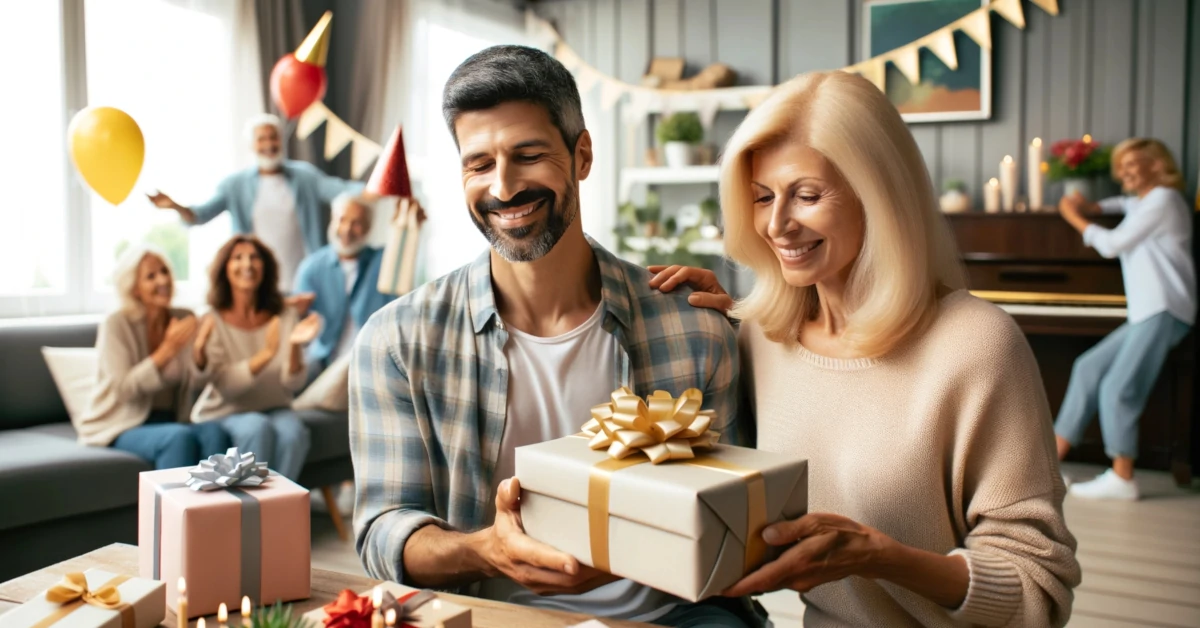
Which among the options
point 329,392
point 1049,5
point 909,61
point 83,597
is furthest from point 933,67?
point 83,597

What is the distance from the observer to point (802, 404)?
1.40 metres

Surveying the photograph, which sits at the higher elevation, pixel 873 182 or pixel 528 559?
pixel 873 182

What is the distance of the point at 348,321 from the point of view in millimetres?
4055

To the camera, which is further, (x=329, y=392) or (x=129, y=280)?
(x=329, y=392)

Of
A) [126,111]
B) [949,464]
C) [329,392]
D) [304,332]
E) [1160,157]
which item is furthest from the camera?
[1160,157]

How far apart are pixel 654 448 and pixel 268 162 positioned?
353cm

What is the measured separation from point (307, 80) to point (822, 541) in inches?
133

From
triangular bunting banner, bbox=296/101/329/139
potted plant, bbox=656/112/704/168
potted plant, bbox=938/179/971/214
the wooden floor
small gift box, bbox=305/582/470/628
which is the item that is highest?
potted plant, bbox=656/112/704/168

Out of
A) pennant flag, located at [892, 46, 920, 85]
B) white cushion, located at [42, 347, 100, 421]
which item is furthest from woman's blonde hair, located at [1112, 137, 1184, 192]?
white cushion, located at [42, 347, 100, 421]

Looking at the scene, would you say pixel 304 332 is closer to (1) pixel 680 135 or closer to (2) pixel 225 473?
(2) pixel 225 473

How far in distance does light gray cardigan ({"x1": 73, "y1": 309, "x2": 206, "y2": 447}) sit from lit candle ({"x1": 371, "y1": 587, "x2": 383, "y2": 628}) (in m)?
2.48

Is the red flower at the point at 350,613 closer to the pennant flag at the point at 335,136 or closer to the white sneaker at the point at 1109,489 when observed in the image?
the pennant flag at the point at 335,136

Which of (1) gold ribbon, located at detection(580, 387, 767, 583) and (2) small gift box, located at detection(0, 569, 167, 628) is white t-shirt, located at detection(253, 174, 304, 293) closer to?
(2) small gift box, located at detection(0, 569, 167, 628)

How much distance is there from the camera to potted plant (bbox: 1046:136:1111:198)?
482 cm
